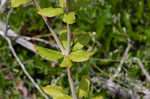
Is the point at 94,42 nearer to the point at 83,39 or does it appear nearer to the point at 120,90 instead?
the point at 120,90

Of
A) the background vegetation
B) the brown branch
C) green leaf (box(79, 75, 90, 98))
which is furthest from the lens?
the background vegetation

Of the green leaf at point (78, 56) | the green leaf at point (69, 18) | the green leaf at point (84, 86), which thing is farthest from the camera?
the green leaf at point (84, 86)

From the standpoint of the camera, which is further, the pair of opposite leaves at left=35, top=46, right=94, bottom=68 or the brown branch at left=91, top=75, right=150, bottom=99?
the brown branch at left=91, top=75, right=150, bottom=99

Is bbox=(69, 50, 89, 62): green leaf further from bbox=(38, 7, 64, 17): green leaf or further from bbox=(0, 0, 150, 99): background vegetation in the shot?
bbox=(0, 0, 150, 99): background vegetation

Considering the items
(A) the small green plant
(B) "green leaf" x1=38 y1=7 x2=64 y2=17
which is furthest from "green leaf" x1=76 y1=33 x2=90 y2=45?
(B) "green leaf" x1=38 y1=7 x2=64 y2=17

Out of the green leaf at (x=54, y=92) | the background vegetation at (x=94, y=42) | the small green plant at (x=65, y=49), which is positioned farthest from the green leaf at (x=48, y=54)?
the background vegetation at (x=94, y=42)

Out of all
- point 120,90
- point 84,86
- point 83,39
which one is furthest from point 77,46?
point 120,90

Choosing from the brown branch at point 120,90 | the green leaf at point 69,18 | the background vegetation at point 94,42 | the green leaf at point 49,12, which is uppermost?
the green leaf at point 49,12

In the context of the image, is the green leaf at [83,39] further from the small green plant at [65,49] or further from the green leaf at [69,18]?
the green leaf at [69,18]

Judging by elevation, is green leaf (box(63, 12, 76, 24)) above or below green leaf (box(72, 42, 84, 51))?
above

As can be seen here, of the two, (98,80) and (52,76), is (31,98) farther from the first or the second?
(98,80)

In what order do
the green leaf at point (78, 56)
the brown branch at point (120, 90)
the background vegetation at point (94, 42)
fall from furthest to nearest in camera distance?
the background vegetation at point (94, 42) → the brown branch at point (120, 90) → the green leaf at point (78, 56)
